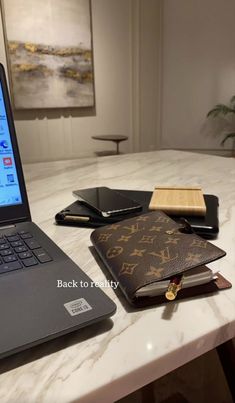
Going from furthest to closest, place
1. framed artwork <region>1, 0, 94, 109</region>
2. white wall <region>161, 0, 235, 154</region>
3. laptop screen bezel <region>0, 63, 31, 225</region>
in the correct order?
white wall <region>161, 0, 235, 154</region>, framed artwork <region>1, 0, 94, 109</region>, laptop screen bezel <region>0, 63, 31, 225</region>

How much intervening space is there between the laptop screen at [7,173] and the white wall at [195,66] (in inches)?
127

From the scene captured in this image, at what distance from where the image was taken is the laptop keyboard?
1.39 feet

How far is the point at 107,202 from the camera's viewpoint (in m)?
0.66

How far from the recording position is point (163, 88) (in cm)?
357

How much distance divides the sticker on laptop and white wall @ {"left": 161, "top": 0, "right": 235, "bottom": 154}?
3.43 metres

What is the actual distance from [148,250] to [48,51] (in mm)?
2864

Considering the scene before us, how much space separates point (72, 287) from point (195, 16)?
11.9 ft

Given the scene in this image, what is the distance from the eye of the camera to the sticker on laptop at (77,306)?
13.1 inches

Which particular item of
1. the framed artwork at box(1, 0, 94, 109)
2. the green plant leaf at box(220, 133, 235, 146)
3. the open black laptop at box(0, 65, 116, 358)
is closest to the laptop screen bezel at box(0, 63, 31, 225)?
the open black laptop at box(0, 65, 116, 358)

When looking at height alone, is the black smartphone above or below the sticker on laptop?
below

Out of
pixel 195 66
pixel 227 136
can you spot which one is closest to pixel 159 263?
pixel 227 136

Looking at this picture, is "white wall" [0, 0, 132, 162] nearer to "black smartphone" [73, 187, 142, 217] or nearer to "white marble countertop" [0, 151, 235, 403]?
"black smartphone" [73, 187, 142, 217]

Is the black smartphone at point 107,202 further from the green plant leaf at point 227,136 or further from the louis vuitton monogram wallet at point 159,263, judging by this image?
the green plant leaf at point 227,136

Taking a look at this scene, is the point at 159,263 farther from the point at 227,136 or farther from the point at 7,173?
the point at 227,136
